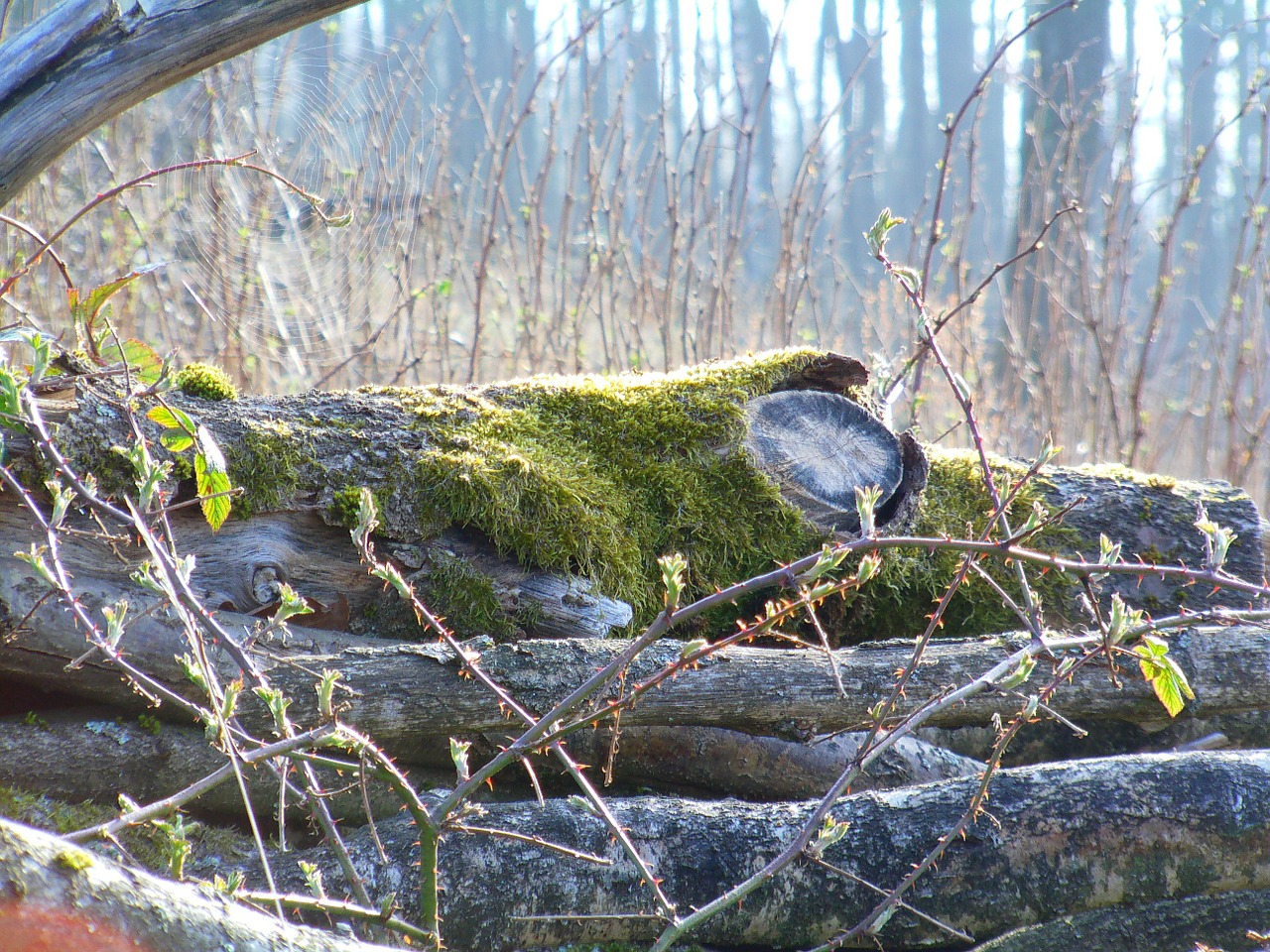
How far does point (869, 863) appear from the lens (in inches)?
68.2

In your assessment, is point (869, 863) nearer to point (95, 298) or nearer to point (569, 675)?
point (569, 675)

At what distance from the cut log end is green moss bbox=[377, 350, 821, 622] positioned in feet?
0.18

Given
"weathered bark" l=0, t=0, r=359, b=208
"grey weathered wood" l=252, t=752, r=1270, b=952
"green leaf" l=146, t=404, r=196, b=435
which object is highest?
"weathered bark" l=0, t=0, r=359, b=208

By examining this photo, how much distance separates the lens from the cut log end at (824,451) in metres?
2.62

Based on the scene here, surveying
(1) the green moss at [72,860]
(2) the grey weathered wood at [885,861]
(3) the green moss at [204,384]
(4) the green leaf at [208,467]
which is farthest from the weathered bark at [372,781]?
(1) the green moss at [72,860]

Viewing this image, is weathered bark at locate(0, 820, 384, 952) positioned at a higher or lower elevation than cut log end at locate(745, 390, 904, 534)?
higher

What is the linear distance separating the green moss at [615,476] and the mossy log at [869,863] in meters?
0.73

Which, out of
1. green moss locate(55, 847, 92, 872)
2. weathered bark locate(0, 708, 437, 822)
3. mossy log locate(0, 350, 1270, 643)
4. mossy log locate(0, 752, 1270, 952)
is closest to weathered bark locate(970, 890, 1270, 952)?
mossy log locate(0, 752, 1270, 952)

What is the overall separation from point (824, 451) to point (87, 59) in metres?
2.06

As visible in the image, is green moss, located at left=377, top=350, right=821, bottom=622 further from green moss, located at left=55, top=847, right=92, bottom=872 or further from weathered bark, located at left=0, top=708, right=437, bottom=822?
green moss, located at left=55, top=847, right=92, bottom=872

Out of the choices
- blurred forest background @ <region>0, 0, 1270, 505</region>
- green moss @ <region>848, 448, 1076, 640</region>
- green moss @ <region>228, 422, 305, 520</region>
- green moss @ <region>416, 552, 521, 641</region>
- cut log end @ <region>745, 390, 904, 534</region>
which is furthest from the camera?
blurred forest background @ <region>0, 0, 1270, 505</region>

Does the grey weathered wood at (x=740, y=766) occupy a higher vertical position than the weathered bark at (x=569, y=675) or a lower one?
lower

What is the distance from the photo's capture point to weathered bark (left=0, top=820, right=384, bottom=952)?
1.70 feet

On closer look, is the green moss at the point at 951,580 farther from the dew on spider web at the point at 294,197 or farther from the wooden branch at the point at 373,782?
the dew on spider web at the point at 294,197
